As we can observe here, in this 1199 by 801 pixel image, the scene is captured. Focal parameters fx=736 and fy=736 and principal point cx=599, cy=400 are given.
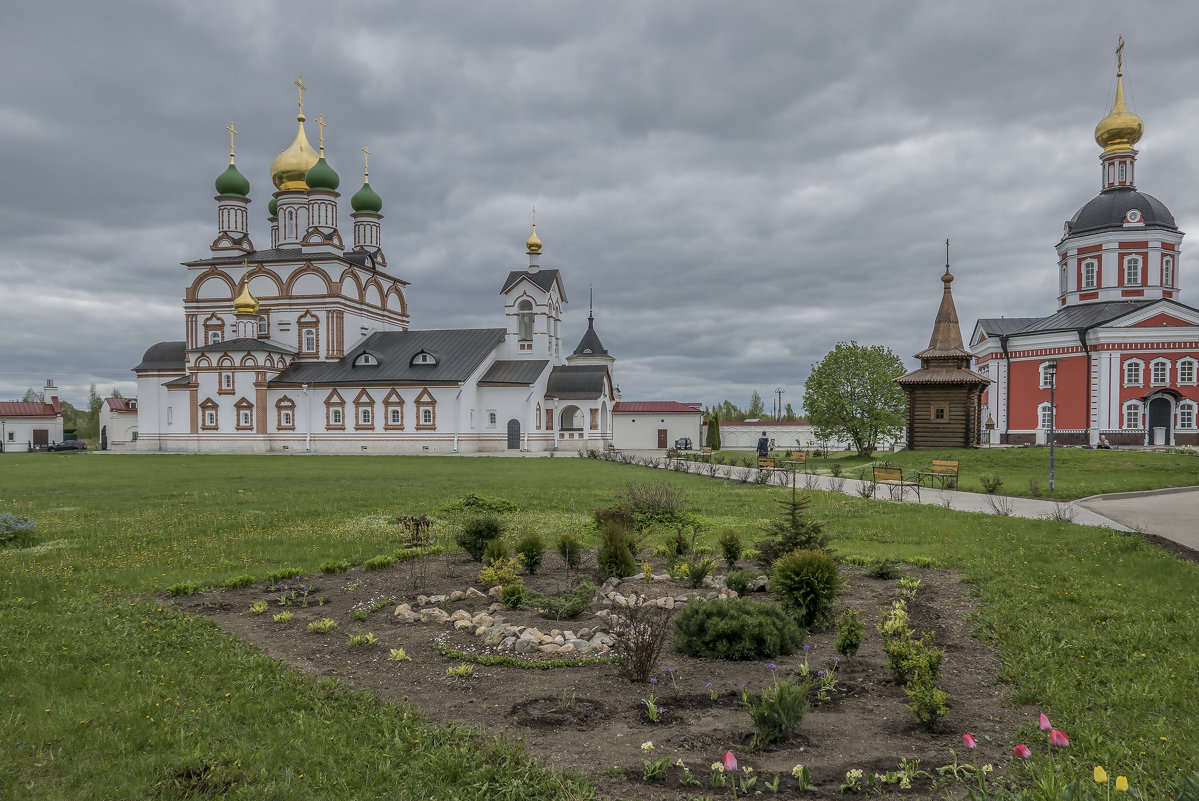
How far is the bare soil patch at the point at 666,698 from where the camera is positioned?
4.05 meters

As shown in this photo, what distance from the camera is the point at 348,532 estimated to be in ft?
39.2

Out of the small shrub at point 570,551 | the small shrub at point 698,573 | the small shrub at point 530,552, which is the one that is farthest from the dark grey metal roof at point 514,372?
the small shrub at point 698,573

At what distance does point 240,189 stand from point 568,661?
180 feet

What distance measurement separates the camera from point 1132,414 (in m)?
37.1

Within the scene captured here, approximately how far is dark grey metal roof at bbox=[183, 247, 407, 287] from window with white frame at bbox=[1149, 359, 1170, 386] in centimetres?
4623

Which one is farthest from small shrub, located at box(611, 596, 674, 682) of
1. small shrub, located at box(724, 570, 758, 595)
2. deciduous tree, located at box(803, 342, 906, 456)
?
deciduous tree, located at box(803, 342, 906, 456)

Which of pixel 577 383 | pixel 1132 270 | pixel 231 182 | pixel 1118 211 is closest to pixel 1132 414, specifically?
pixel 1132 270

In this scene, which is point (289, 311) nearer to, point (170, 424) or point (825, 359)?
point (170, 424)

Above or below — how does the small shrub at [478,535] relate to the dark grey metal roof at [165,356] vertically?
below

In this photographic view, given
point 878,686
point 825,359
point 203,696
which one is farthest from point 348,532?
point 825,359

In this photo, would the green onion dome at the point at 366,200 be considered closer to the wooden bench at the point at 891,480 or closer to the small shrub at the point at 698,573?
the wooden bench at the point at 891,480

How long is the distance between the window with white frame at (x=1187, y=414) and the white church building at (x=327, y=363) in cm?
2979

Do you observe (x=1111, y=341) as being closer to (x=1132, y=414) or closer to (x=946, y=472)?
(x=1132, y=414)

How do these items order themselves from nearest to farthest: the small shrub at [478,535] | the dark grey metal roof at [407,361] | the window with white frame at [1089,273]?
the small shrub at [478,535], the window with white frame at [1089,273], the dark grey metal roof at [407,361]
